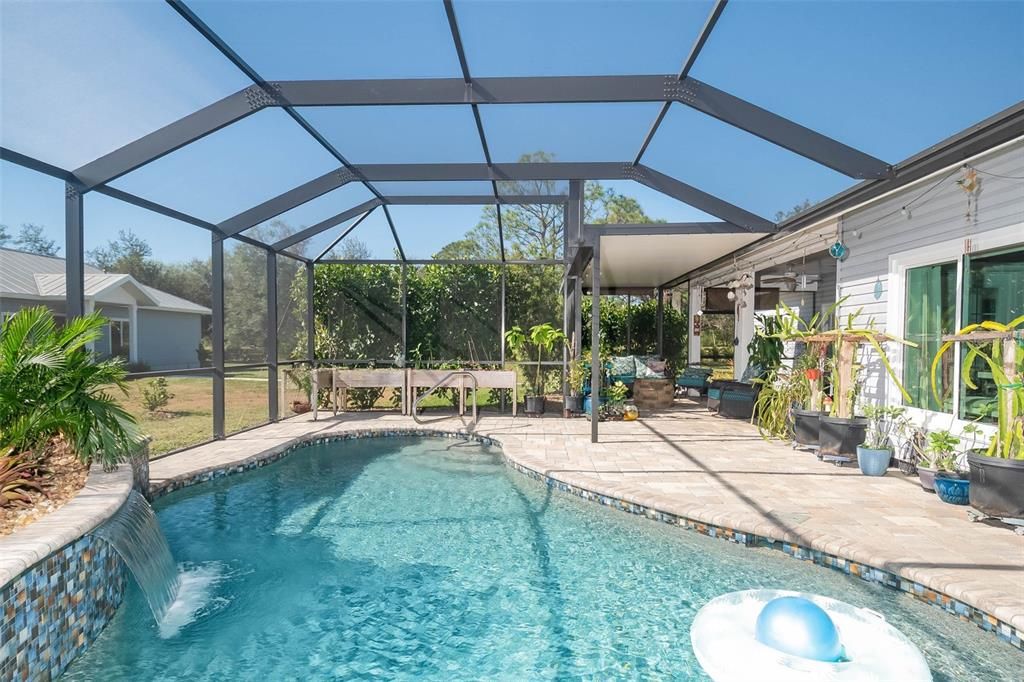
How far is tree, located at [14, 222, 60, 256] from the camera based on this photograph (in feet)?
14.8

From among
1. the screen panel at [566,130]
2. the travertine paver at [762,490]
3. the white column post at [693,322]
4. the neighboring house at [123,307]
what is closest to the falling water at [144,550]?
the travertine paver at [762,490]

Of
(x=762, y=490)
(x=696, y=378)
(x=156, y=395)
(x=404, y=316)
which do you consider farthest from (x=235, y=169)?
(x=696, y=378)

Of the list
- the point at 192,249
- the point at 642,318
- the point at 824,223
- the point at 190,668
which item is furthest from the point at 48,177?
the point at 642,318

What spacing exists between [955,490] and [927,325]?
1.84m

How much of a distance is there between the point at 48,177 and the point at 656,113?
18.1 feet

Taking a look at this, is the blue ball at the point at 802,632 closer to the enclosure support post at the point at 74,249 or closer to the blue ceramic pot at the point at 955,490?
the blue ceramic pot at the point at 955,490

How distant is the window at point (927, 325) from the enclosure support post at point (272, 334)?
840 cm

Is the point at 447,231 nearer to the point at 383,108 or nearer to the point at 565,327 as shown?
the point at 565,327

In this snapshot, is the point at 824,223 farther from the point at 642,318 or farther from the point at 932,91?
the point at 642,318

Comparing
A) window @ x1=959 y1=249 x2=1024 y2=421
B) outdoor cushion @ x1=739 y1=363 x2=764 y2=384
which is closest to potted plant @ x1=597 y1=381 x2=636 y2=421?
outdoor cushion @ x1=739 y1=363 x2=764 y2=384

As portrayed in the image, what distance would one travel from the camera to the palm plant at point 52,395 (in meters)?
3.26

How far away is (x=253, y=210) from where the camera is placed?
720 centimetres

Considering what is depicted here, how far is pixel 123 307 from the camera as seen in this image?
5746 mm

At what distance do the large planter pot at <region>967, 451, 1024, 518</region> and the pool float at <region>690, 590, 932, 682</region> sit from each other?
238cm
